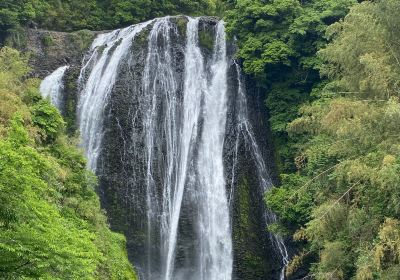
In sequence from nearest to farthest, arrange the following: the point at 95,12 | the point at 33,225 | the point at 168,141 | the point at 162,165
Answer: the point at 33,225, the point at 162,165, the point at 168,141, the point at 95,12

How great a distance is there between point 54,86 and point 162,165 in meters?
6.55

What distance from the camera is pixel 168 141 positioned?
1994cm

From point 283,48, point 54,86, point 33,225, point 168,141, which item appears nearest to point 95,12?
point 54,86

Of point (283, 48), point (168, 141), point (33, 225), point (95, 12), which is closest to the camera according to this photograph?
point (33, 225)

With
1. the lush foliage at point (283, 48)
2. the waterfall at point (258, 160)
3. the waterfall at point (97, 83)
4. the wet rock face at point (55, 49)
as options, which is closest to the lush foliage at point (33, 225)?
the waterfall at point (97, 83)

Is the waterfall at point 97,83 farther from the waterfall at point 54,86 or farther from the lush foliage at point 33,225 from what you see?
the lush foliage at point 33,225

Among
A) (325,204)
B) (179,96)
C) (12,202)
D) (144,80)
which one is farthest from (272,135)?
(12,202)

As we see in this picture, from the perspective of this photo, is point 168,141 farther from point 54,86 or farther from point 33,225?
point 33,225

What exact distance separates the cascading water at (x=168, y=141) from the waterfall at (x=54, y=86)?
985 mm

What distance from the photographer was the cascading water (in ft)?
59.0

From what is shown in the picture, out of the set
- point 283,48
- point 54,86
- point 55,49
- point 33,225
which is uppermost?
point 55,49

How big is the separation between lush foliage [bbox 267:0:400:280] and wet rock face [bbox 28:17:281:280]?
3171mm

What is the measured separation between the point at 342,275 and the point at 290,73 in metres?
10.7

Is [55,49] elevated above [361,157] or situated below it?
above
